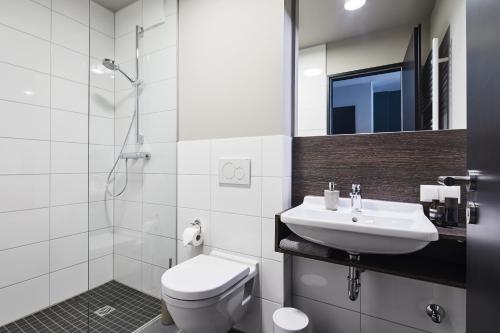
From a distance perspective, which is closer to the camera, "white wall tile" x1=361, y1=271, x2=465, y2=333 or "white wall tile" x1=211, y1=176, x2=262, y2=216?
"white wall tile" x1=361, y1=271, x2=465, y2=333

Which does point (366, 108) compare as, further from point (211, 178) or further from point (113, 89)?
point (113, 89)

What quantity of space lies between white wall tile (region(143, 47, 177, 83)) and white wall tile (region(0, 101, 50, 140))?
2.58 feet

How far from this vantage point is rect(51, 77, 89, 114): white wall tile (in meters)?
1.82

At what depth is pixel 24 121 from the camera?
1.66m

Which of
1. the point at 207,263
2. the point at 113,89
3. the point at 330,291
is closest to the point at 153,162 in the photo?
the point at 113,89

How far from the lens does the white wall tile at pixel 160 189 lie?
5.60 feet

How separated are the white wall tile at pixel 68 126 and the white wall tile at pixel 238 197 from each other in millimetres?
1269

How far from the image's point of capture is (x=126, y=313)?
166 centimetres

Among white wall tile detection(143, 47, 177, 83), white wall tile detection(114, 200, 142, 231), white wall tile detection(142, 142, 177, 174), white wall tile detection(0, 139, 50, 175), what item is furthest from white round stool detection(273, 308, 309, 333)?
white wall tile detection(0, 139, 50, 175)

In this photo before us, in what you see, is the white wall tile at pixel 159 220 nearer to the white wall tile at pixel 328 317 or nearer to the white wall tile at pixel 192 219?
the white wall tile at pixel 192 219

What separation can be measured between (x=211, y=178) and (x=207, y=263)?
50 centimetres

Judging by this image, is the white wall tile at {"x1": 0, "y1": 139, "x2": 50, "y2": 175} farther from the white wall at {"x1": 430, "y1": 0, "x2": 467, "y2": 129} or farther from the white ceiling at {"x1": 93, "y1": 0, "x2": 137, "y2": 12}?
the white wall at {"x1": 430, "y1": 0, "x2": 467, "y2": 129}

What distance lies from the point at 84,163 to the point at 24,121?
47cm

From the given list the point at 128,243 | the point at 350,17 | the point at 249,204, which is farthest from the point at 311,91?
the point at 128,243
